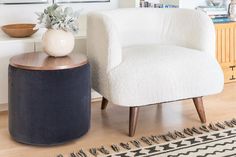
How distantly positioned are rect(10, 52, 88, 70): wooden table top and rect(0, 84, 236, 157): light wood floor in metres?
0.48

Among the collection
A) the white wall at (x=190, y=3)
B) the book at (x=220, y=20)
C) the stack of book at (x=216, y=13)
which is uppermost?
the white wall at (x=190, y=3)

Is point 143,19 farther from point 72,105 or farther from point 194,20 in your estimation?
point 72,105

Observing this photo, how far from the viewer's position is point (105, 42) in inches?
93.8

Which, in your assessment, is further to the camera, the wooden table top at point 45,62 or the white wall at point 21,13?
the white wall at point 21,13

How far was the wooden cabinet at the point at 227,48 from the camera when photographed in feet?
11.6

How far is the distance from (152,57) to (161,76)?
0.45 feet

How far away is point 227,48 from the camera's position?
3.61 m

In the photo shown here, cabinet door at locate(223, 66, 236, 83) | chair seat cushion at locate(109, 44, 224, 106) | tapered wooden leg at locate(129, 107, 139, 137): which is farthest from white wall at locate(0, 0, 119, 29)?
cabinet door at locate(223, 66, 236, 83)

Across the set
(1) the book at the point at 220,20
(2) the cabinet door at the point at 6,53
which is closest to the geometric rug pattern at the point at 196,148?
(2) the cabinet door at the point at 6,53

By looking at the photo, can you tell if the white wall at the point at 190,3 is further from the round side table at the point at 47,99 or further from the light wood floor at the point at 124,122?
the round side table at the point at 47,99

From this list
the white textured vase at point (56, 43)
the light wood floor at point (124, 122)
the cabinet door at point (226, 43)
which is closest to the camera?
the light wood floor at point (124, 122)

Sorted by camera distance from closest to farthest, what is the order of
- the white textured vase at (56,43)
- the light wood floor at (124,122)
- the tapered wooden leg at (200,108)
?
the light wood floor at (124,122), the white textured vase at (56,43), the tapered wooden leg at (200,108)

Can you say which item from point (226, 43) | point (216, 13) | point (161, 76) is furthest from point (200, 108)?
point (216, 13)

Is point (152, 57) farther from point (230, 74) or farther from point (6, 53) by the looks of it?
point (230, 74)
